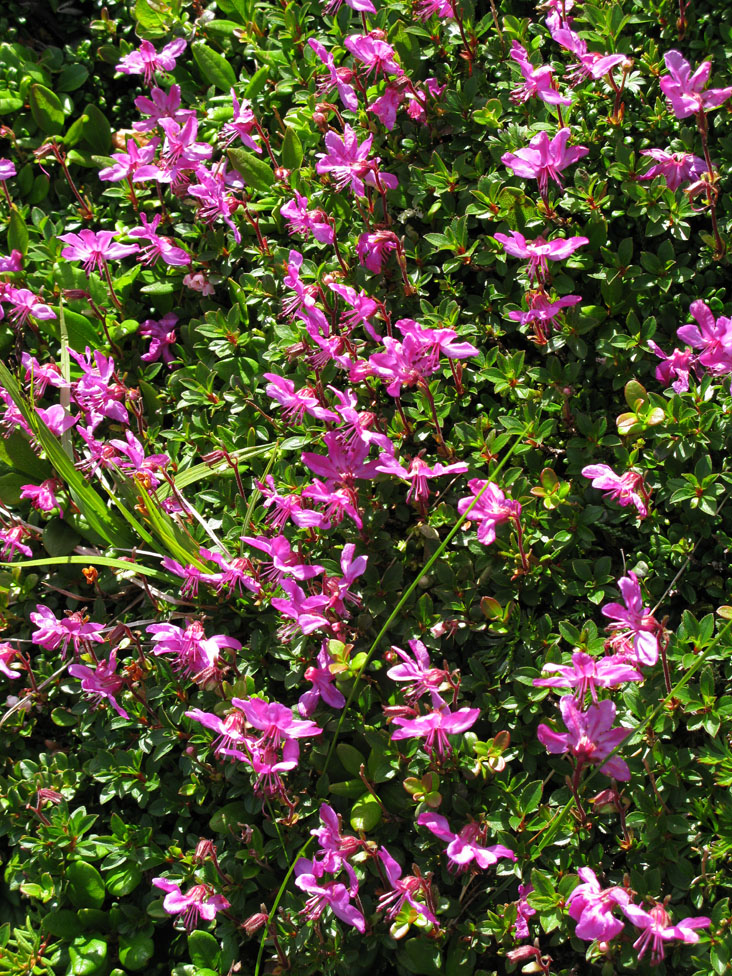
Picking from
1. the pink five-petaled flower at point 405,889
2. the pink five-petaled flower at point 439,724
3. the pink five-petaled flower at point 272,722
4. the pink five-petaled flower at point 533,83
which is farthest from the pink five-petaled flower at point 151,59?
the pink five-petaled flower at point 405,889

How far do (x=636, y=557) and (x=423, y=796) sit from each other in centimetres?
82

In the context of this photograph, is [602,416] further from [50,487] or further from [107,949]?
[107,949]

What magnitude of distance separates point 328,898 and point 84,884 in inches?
28.3

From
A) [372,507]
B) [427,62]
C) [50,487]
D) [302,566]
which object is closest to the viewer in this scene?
[302,566]

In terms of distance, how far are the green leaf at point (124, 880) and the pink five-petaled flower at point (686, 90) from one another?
236 centimetres

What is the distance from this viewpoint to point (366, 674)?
2.37 metres

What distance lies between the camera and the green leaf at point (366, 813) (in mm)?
2148

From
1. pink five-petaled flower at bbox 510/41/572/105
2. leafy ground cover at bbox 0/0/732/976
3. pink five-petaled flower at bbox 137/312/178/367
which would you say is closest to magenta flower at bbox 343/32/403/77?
leafy ground cover at bbox 0/0/732/976

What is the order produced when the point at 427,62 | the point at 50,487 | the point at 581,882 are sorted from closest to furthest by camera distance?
the point at 581,882
the point at 50,487
the point at 427,62

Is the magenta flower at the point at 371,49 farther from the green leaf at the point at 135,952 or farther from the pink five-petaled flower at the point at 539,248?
the green leaf at the point at 135,952

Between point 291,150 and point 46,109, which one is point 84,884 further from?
point 46,109

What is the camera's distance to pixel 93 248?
2.80m

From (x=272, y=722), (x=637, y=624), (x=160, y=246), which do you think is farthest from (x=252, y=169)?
(x=637, y=624)

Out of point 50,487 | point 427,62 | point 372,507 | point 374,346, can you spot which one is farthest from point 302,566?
point 427,62
